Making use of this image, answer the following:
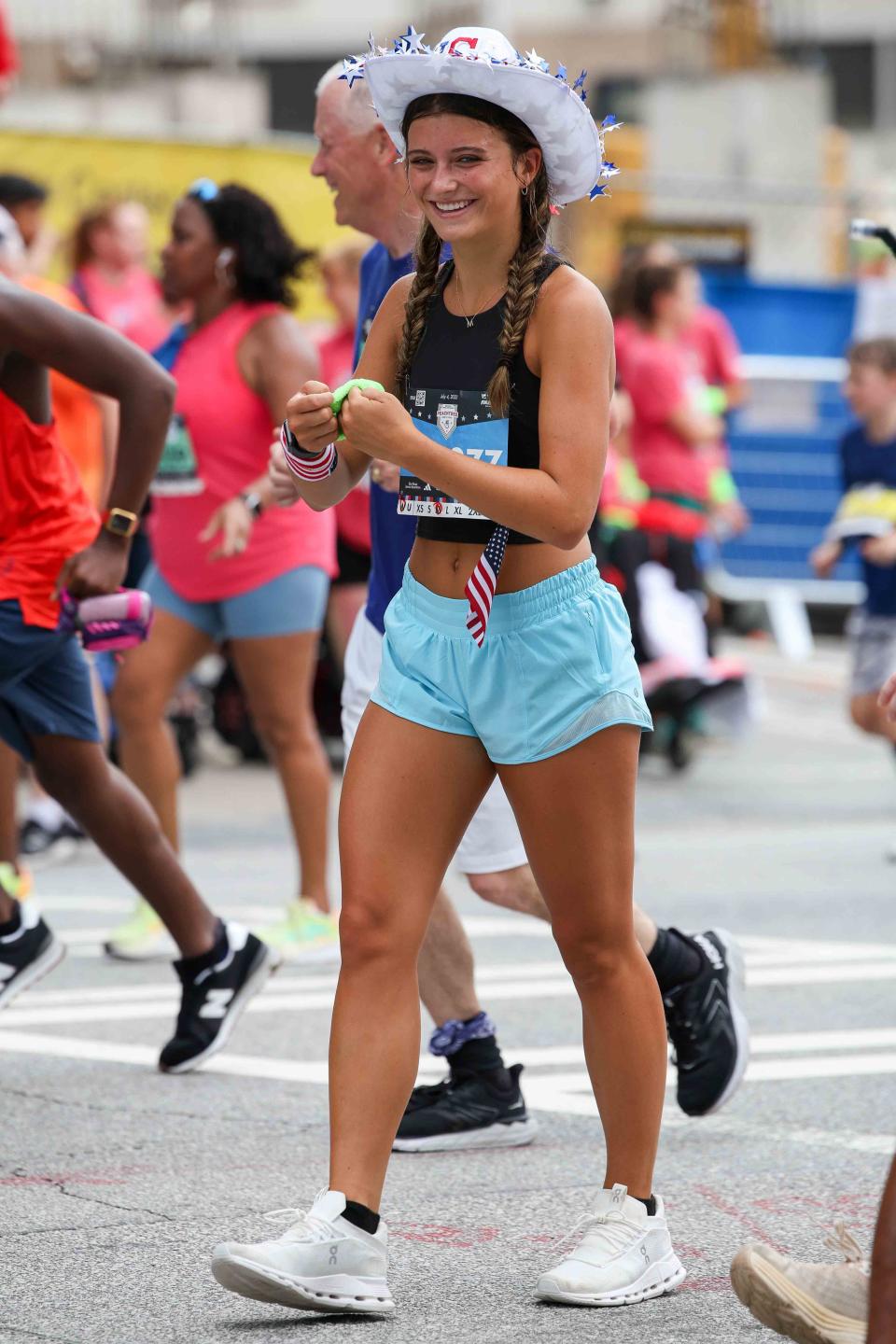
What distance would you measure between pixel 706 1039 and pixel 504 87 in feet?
6.94

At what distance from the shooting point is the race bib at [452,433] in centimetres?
403

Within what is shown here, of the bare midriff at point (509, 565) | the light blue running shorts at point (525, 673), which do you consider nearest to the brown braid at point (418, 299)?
the bare midriff at point (509, 565)

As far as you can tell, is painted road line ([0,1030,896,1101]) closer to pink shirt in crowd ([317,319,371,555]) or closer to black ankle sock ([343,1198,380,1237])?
black ankle sock ([343,1198,380,1237])

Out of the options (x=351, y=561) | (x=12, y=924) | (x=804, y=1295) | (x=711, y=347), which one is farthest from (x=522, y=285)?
(x=711, y=347)

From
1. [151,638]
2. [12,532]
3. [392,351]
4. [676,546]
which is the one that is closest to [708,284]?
[676,546]

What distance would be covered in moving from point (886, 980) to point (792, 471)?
10.6 m

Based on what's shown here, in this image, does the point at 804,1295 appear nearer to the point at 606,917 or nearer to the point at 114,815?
the point at 606,917

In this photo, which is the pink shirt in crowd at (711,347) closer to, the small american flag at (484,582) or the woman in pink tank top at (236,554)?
the woman in pink tank top at (236,554)

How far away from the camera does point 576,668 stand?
407 cm

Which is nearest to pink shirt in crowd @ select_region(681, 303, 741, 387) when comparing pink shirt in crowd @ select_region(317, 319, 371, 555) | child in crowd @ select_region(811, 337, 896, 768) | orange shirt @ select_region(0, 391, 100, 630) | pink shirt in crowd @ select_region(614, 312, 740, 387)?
pink shirt in crowd @ select_region(614, 312, 740, 387)

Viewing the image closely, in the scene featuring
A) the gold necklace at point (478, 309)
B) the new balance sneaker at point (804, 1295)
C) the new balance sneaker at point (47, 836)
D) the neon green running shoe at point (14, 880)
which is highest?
the gold necklace at point (478, 309)

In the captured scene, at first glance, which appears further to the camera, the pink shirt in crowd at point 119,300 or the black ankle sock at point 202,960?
the pink shirt in crowd at point 119,300

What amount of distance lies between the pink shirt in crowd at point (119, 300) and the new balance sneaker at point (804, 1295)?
7686 mm

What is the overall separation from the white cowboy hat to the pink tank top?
3195 millimetres
